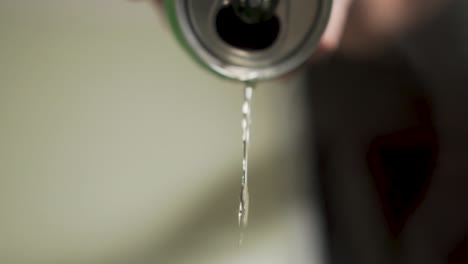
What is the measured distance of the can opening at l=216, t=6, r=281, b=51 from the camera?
0.36 meters

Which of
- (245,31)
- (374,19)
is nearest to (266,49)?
(245,31)

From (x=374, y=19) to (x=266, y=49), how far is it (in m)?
0.34

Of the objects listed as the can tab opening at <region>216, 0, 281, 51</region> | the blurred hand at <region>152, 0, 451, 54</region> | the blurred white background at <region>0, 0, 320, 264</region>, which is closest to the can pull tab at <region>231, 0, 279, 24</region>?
the can tab opening at <region>216, 0, 281, 51</region>

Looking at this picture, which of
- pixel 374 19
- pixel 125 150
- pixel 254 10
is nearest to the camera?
pixel 254 10

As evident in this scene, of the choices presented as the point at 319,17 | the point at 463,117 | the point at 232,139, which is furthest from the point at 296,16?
the point at 232,139

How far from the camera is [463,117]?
0.50 m

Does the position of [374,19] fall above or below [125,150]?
above

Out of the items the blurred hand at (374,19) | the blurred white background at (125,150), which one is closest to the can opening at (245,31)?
the blurred hand at (374,19)

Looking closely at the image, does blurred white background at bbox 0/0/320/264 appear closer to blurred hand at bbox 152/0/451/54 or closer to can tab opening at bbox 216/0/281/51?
blurred hand at bbox 152/0/451/54

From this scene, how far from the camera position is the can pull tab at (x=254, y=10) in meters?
0.36

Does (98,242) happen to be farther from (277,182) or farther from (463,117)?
(463,117)

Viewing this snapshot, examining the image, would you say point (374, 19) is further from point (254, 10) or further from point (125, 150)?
point (125, 150)

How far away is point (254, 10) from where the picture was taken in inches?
14.2

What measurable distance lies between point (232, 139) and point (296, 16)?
1.41 ft
